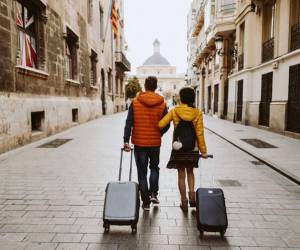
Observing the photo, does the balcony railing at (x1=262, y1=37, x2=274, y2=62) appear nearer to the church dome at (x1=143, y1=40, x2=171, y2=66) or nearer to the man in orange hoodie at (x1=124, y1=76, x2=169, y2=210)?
the man in orange hoodie at (x1=124, y1=76, x2=169, y2=210)

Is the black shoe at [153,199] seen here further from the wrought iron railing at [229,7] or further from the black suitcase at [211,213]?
the wrought iron railing at [229,7]

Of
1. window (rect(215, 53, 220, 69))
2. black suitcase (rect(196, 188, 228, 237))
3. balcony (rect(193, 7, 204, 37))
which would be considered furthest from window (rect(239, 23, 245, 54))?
black suitcase (rect(196, 188, 228, 237))

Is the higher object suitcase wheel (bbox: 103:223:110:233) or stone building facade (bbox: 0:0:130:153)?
stone building facade (bbox: 0:0:130:153)

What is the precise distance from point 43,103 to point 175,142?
8.23m

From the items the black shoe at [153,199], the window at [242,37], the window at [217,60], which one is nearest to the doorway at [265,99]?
the window at [242,37]

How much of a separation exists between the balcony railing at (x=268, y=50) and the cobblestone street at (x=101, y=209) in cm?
906

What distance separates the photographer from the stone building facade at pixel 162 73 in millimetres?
112812

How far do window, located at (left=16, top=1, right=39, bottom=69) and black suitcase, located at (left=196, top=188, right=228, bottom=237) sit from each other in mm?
7655

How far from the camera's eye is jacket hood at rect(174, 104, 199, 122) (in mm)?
3729

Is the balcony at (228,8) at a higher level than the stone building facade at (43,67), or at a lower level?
higher

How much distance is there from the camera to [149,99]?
3.83m

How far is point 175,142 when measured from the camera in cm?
372

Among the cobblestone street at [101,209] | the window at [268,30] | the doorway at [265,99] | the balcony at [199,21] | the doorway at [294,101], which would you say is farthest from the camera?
the balcony at [199,21]

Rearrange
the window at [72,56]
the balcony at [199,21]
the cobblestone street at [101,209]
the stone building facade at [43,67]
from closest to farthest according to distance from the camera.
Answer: the cobblestone street at [101,209] → the stone building facade at [43,67] → the window at [72,56] → the balcony at [199,21]
